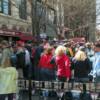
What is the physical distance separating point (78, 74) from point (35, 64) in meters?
2.59

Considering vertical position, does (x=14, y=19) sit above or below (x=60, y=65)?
above

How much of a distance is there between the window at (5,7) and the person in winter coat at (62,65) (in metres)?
23.9

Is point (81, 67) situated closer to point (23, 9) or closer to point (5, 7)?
point (5, 7)

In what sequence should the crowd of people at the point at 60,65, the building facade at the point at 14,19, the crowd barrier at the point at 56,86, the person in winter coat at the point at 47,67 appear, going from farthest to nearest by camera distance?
1. the building facade at the point at 14,19
2. the person in winter coat at the point at 47,67
3. the crowd of people at the point at 60,65
4. the crowd barrier at the point at 56,86

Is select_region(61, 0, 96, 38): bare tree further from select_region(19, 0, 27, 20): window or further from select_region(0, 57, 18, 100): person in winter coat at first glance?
select_region(0, 57, 18, 100): person in winter coat

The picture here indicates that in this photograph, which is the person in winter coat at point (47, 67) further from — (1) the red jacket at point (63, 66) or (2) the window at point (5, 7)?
(2) the window at point (5, 7)

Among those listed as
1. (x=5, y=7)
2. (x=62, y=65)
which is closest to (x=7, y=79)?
(x=62, y=65)

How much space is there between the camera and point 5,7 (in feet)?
125

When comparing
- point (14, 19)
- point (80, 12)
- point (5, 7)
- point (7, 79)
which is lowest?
point (7, 79)

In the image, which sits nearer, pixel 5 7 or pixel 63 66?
pixel 63 66

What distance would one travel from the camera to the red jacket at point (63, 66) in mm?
13273

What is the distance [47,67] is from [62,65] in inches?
33.2

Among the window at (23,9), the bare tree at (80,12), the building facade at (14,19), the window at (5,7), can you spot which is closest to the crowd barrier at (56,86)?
the building facade at (14,19)

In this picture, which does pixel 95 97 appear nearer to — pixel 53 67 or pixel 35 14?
pixel 53 67
